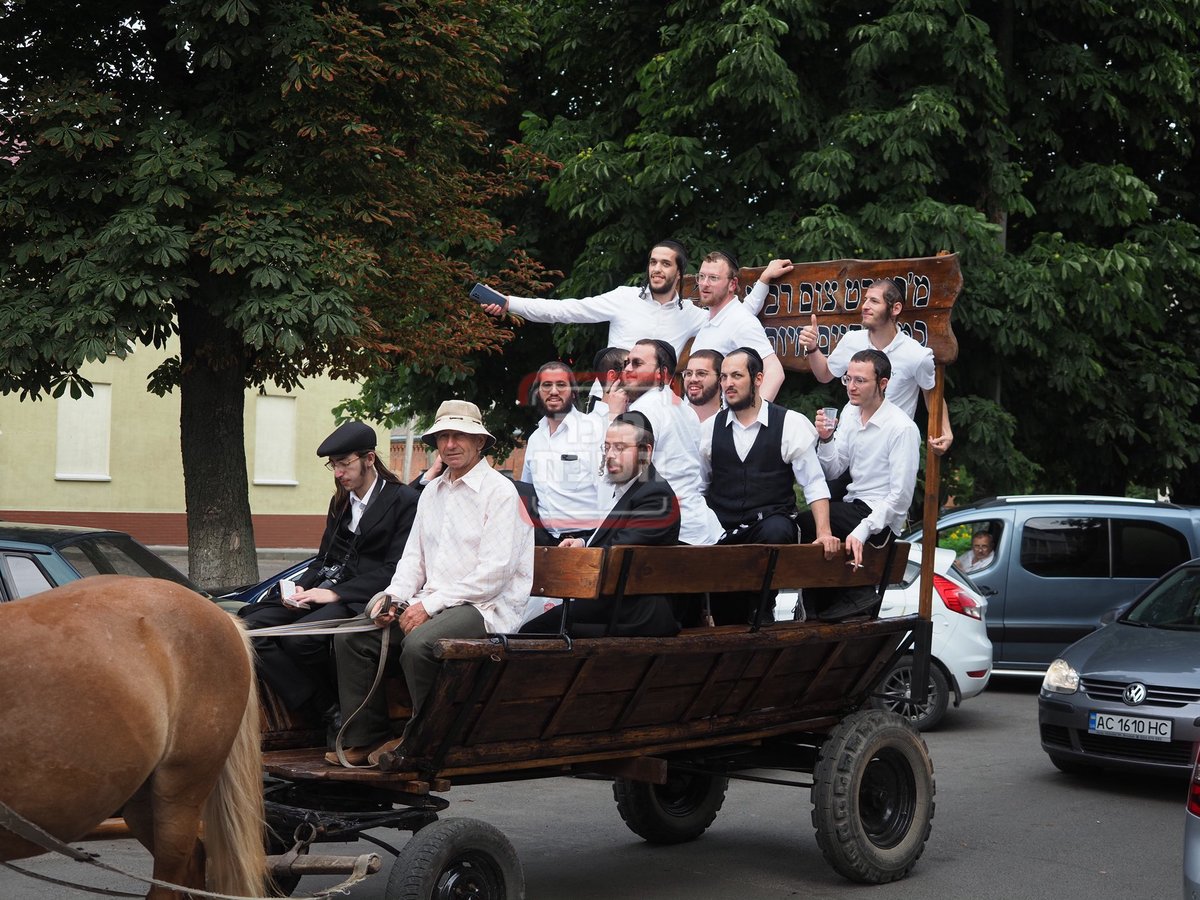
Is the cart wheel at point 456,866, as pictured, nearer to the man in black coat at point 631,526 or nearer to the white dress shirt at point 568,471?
the man in black coat at point 631,526

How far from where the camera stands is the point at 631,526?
5.98 meters

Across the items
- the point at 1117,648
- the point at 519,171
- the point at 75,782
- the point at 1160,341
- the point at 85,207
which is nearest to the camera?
the point at 75,782

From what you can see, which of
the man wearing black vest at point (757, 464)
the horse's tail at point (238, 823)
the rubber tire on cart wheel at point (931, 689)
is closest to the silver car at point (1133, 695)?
the rubber tire on cart wheel at point (931, 689)

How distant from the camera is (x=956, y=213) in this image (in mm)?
14195

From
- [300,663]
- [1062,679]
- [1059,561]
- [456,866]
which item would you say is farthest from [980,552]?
[456,866]

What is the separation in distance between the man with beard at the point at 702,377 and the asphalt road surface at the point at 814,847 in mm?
2348

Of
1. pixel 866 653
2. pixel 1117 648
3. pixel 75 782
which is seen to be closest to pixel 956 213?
pixel 1117 648

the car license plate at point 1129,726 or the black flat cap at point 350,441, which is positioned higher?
the black flat cap at point 350,441

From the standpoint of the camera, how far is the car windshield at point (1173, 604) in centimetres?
961

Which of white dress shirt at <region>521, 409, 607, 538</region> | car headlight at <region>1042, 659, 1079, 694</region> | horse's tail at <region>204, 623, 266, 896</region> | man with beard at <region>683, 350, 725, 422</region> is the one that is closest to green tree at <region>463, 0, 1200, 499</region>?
car headlight at <region>1042, 659, 1079, 694</region>

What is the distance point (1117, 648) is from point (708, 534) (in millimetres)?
3896

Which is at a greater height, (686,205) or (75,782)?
(686,205)

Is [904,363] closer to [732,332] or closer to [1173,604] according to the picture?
[732,332]

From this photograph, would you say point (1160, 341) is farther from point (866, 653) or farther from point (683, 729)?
point (683, 729)
